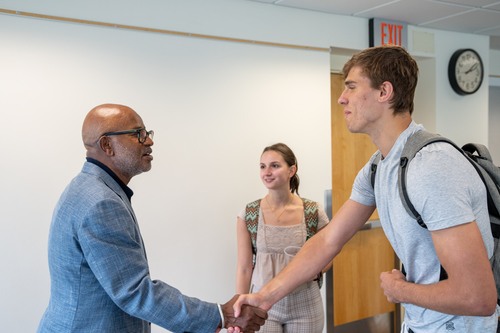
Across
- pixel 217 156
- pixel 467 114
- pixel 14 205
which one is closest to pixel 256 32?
pixel 217 156

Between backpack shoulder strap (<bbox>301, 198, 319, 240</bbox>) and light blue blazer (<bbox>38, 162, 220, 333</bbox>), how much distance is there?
1.14 m

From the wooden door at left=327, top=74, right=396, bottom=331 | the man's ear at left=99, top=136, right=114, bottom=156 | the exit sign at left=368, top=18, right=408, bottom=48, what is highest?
the exit sign at left=368, top=18, right=408, bottom=48

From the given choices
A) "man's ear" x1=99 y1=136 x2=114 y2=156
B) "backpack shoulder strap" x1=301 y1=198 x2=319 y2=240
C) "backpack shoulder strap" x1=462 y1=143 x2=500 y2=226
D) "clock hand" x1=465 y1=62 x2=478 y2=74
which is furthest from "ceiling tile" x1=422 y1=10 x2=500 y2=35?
"man's ear" x1=99 y1=136 x2=114 y2=156

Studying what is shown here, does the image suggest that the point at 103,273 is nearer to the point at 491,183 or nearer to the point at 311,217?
the point at 491,183

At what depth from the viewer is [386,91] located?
1.58 meters

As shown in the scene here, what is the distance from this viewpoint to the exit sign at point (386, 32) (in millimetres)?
3996

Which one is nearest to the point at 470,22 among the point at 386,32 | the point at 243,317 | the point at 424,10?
the point at 424,10

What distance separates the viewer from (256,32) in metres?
3.49

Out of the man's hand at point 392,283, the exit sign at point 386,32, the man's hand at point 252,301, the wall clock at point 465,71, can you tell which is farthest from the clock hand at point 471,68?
the man's hand at point 392,283

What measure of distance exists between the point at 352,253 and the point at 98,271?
3.02 meters

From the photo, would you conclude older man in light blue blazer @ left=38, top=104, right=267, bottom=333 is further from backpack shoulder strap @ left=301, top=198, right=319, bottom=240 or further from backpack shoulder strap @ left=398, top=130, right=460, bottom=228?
backpack shoulder strap @ left=301, top=198, right=319, bottom=240

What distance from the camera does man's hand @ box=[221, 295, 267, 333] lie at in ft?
6.62

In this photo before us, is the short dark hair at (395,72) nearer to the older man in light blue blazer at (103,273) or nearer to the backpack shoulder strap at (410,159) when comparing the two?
the backpack shoulder strap at (410,159)

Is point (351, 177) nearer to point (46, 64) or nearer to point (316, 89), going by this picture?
point (316, 89)
